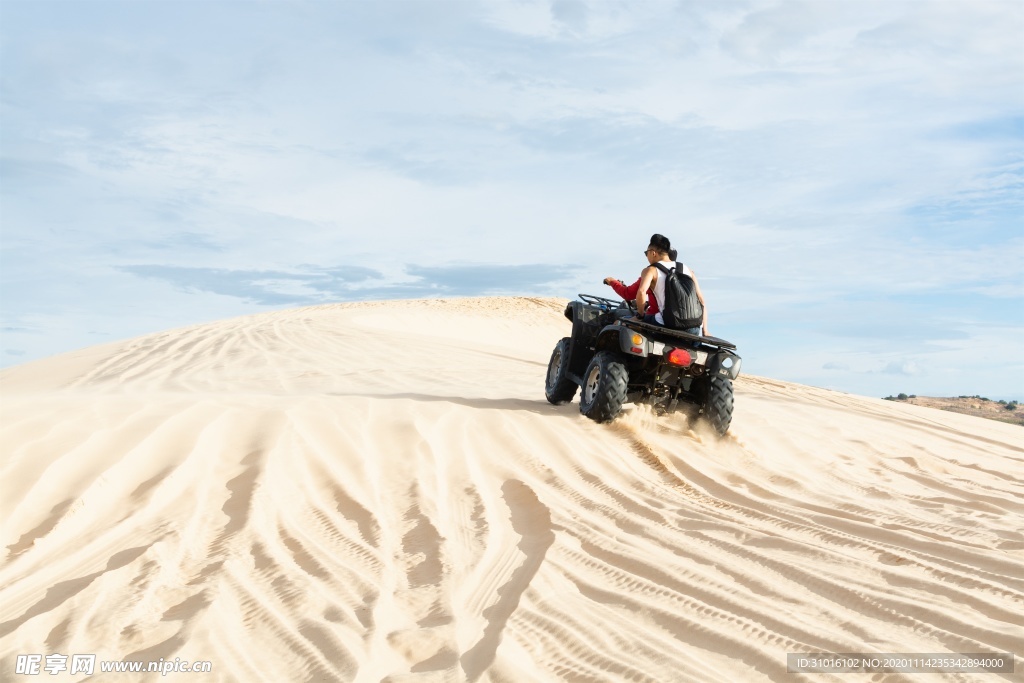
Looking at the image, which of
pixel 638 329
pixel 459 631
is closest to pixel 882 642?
pixel 459 631

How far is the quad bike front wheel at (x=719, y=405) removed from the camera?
7.23 m

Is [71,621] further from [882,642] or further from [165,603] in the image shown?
[882,642]

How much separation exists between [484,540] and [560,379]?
14.2 ft

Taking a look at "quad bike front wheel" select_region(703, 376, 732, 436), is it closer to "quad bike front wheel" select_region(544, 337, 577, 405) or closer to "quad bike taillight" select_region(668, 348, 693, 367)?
"quad bike taillight" select_region(668, 348, 693, 367)

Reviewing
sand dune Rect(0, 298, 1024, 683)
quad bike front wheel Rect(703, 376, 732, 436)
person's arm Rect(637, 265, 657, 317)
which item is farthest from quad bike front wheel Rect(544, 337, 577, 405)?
quad bike front wheel Rect(703, 376, 732, 436)

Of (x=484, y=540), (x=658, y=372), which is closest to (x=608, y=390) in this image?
(x=658, y=372)

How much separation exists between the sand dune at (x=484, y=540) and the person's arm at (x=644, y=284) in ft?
2.91

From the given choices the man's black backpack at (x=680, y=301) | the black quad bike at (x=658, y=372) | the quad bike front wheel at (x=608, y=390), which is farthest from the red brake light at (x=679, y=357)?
the quad bike front wheel at (x=608, y=390)

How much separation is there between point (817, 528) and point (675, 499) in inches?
37.2

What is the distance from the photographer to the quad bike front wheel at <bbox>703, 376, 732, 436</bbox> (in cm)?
723

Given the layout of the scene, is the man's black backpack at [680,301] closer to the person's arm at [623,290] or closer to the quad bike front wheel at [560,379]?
the person's arm at [623,290]

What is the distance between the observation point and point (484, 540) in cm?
442

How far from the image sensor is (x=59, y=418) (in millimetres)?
6773

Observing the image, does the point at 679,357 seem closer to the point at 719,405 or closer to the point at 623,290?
the point at 719,405
